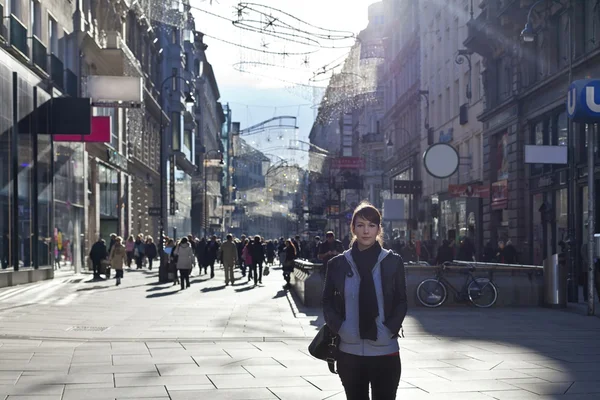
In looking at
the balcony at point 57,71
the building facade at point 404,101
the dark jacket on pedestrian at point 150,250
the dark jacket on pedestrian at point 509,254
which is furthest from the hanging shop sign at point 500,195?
the building facade at point 404,101

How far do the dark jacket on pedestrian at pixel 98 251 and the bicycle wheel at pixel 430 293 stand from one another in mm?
15046

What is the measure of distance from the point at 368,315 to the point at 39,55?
975 inches

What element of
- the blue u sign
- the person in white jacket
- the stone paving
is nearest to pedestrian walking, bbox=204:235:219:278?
the person in white jacket

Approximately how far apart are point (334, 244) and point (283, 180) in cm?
6315

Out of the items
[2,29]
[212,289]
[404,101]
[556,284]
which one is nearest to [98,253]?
[212,289]

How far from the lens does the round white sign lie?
28.9 m

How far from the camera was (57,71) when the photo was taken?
30141 mm

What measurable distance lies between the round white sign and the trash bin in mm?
10566

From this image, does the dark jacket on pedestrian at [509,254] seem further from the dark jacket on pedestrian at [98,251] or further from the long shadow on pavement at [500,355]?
the dark jacket on pedestrian at [98,251]

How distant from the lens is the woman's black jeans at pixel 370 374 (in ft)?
15.8

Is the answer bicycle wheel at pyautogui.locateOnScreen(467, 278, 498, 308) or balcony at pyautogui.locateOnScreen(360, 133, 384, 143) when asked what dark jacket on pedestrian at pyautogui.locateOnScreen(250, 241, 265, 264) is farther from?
balcony at pyautogui.locateOnScreen(360, 133, 384, 143)

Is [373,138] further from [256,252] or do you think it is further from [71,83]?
[256,252]

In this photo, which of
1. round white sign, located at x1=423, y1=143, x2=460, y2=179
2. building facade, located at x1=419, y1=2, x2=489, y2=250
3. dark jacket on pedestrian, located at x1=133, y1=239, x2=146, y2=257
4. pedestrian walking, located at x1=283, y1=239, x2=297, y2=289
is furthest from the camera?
dark jacket on pedestrian, located at x1=133, y1=239, x2=146, y2=257

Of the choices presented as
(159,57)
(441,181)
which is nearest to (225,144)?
(159,57)
